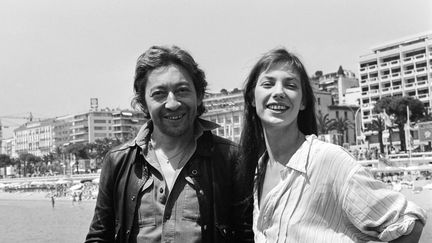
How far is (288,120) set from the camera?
320 centimetres

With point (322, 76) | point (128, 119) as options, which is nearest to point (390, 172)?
point (322, 76)

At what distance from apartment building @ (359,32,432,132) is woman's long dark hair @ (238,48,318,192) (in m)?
90.1

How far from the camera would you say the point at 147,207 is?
3434 millimetres

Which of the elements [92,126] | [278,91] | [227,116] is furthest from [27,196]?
[278,91]

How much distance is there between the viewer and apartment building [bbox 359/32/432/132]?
9194 centimetres

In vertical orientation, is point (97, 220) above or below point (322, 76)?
below

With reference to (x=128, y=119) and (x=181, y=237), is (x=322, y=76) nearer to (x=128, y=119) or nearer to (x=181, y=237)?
(x=128, y=119)

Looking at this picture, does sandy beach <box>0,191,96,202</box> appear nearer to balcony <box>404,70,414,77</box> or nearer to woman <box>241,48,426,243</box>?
balcony <box>404,70,414,77</box>

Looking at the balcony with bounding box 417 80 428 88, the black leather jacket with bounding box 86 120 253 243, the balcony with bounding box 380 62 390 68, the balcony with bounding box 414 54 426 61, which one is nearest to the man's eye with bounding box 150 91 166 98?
the black leather jacket with bounding box 86 120 253 243

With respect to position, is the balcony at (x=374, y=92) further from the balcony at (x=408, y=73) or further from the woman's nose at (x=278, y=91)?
the woman's nose at (x=278, y=91)

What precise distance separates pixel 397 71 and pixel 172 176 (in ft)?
332

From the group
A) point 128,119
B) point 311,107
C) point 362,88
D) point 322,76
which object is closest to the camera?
point 311,107

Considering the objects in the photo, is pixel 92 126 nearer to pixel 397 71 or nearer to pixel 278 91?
pixel 397 71

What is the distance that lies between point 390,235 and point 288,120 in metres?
0.83
